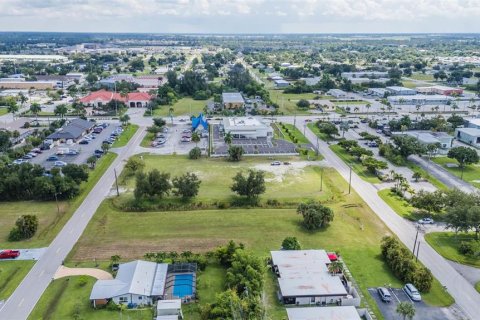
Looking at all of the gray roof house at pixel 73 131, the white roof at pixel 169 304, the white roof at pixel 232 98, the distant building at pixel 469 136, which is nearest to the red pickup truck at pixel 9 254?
the white roof at pixel 169 304

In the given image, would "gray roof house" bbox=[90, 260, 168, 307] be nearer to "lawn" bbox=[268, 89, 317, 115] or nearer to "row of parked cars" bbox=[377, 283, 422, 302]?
"row of parked cars" bbox=[377, 283, 422, 302]

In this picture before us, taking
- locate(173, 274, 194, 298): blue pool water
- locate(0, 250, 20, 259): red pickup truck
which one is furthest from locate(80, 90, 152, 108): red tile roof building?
locate(173, 274, 194, 298): blue pool water

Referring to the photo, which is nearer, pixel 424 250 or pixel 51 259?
pixel 51 259

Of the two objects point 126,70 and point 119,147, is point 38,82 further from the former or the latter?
point 119,147

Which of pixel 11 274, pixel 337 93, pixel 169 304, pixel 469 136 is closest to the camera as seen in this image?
pixel 169 304

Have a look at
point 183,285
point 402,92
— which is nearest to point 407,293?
point 183,285

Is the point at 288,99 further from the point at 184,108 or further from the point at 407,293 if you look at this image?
the point at 407,293
